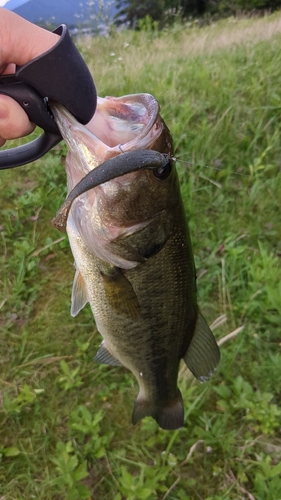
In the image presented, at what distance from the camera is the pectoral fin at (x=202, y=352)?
1.72 meters

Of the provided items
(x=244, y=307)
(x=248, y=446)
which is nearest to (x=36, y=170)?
(x=244, y=307)

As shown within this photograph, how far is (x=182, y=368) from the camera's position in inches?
100

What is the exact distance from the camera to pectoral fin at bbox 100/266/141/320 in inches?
55.4

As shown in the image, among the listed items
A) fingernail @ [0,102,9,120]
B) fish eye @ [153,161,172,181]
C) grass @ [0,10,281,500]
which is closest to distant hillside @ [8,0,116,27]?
grass @ [0,10,281,500]

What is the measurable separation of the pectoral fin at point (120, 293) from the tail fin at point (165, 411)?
Result: 2.24 ft

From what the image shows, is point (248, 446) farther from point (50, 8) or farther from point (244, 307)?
point (50, 8)

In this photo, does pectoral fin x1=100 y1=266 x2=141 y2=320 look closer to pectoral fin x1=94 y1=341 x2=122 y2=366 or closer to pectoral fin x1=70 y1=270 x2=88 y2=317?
pectoral fin x1=70 y1=270 x2=88 y2=317

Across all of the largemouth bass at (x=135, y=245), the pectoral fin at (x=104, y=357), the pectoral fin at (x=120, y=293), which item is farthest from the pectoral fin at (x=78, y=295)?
the pectoral fin at (x=104, y=357)

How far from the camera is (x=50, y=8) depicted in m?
9.93

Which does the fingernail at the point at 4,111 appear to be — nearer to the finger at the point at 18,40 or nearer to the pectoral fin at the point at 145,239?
the finger at the point at 18,40

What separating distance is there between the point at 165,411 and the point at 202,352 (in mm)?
448

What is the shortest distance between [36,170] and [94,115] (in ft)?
7.69

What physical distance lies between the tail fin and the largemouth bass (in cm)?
14

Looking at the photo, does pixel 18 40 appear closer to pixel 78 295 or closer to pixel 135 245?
pixel 135 245
